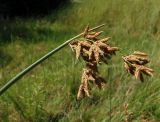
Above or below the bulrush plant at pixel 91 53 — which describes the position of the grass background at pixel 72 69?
below

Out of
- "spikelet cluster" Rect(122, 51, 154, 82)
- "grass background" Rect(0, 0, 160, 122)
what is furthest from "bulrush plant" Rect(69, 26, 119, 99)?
"grass background" Rect(0, 0, 160, 122)

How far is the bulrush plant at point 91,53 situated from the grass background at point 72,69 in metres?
1.65

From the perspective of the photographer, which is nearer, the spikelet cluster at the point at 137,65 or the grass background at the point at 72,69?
the spikelet cluster at the point at 137,65

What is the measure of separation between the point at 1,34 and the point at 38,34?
0.46 m

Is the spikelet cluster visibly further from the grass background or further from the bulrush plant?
the grass background

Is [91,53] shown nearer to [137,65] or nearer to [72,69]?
[137,65]

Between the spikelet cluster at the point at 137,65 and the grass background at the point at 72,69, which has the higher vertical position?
the spikelet cluster at the point at 137,65

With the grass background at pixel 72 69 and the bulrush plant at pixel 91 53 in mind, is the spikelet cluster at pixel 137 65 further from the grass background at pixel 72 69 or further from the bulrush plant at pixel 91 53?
the grass background at pixel 72 69

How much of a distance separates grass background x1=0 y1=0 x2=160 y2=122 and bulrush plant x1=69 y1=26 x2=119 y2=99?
165 centimetres

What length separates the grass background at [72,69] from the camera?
2848 mm

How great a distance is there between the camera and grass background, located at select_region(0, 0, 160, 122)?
2848 mm

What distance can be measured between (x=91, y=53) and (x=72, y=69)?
2416 millimetres

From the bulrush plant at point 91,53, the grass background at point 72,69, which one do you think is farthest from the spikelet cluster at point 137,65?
the grass background at point 72,69

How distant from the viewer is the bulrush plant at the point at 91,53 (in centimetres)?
94
